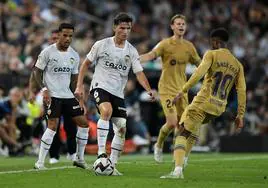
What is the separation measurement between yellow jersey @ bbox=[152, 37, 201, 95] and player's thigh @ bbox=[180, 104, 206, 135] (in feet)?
12.7

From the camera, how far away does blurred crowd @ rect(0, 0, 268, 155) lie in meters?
25.0

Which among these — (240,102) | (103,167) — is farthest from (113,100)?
(240,102)

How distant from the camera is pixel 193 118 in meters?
13.7

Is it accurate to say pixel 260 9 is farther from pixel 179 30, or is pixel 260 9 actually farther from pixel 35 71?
pixel 35 71

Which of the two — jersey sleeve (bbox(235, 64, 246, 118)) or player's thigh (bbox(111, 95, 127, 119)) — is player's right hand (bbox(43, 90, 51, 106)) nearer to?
player's thigh (bbox(111, 95, 127, 119))

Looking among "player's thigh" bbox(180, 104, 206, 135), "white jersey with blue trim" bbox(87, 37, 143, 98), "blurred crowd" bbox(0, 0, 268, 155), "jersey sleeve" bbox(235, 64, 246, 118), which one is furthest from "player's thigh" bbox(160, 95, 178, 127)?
"blurred crowd" bbox(0, 0, 268, 155)

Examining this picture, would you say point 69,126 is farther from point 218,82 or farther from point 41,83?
point 218,82

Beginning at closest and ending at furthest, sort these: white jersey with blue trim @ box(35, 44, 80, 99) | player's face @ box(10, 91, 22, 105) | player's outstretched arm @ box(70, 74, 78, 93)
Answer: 1. white jersey with blue trim @ box(35, 44, 80, 99)
2. player's outstretched arm @ box(70, 74, 78, 93)
3. player's face @ box(10, 91, 22, 105)

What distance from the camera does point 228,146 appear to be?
26.0 meters

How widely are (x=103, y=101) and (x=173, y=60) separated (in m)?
3.73

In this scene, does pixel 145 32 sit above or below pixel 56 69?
above

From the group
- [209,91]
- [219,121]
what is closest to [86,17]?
[219,121]

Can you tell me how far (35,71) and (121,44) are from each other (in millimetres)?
1704

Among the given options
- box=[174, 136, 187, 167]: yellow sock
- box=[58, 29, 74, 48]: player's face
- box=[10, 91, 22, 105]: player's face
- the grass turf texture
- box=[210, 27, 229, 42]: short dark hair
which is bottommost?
the grass turf texture
